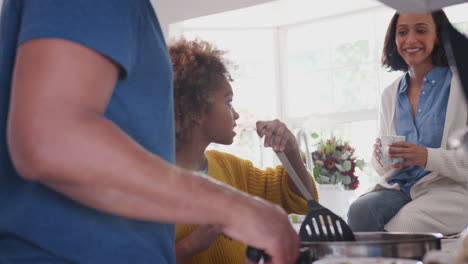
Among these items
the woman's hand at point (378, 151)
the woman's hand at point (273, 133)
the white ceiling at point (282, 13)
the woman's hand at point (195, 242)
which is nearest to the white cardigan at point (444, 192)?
the woman's hand at point (378, 151)

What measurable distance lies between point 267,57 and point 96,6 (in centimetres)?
505

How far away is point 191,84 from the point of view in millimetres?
1437

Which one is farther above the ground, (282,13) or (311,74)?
(282,13)

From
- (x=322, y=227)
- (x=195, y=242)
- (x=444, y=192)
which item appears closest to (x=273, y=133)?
(x=195, y=242)

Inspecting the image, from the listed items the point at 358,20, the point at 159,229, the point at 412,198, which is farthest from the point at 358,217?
the point at 358,20

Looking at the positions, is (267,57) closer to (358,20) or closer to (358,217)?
(358,20)

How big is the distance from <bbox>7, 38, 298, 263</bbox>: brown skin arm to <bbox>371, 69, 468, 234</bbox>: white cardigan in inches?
58.8

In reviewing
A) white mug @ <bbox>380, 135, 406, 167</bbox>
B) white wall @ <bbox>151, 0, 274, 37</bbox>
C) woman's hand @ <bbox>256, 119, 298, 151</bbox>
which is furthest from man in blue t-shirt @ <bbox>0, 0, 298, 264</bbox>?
white wall @ <bbox>151, 0, 274, 37</bbox>

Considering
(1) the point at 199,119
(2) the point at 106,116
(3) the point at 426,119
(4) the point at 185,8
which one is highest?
(4) the point at 185,8

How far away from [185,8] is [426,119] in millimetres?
1391

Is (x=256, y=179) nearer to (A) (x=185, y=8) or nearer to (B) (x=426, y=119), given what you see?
(B) (x=426, y=119)

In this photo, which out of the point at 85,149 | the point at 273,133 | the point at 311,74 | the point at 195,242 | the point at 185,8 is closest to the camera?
the point at 85,149

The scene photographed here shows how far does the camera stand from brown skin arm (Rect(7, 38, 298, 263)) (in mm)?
479

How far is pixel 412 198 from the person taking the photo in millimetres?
1974
